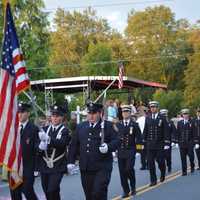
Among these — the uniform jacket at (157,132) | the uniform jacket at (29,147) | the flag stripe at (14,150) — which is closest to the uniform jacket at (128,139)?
→ the uniform jacket at (157,132)

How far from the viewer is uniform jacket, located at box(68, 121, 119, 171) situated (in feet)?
33.1

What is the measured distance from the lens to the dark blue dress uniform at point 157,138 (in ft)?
54.1

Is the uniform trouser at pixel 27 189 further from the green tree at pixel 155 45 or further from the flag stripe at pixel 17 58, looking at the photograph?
the green tree at pixel 155 45

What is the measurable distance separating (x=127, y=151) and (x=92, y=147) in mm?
3950

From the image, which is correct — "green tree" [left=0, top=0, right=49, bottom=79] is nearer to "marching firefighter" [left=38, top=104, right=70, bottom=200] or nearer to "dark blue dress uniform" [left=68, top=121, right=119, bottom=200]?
"marching firefighter" [left=38, top=104, right=70, bottom=200]

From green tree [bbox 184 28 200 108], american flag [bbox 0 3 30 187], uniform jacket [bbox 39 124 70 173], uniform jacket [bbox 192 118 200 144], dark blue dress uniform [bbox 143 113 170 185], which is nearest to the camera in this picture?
american flag [bbox 0 3 30 187]

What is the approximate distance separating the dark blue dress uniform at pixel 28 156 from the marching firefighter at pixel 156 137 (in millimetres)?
6248

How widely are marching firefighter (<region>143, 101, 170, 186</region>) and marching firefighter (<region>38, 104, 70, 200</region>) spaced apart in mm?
6164

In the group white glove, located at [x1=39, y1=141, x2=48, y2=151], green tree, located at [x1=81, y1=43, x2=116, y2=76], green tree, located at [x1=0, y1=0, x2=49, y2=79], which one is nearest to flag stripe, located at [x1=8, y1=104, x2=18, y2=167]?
white glove, located at [x1=39, y1=141, x2=48, y2=151]

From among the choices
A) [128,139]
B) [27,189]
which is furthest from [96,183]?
[128,139]

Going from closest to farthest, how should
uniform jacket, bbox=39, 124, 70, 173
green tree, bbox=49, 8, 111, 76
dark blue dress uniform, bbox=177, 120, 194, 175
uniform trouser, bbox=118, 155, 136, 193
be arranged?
uniform jacket, bbox=39, 124, 70, 173, uniform trouser, bbox=118, 155, 136, 193, dark blue dress uniform, bbox=177, 120, 194, 175, green tree, bbox=49, 8, 111, 76

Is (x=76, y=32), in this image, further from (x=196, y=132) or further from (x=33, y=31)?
(x=196, y=132)

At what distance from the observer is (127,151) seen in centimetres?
1404

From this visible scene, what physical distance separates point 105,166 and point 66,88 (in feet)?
60.6
